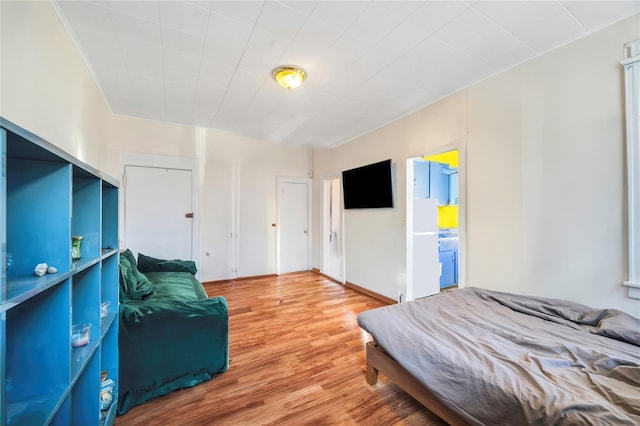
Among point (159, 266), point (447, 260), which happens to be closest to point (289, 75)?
point (159, 266)

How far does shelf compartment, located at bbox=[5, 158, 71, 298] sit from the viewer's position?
0.83 m

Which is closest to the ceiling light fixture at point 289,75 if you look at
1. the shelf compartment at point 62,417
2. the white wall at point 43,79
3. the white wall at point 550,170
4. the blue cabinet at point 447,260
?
the white wall at point 43,79

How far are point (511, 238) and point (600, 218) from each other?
1.89 feet

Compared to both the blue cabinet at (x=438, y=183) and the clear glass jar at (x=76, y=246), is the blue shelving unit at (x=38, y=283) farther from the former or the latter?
the blue cabinet at (x=438, y=183)

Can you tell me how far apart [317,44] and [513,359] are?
7.93 feet

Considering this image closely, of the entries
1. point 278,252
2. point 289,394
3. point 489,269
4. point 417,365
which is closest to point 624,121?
point 489,269

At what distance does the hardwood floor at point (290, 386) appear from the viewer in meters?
1.54

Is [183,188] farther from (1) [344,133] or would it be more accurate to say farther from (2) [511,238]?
(2) [511,238]

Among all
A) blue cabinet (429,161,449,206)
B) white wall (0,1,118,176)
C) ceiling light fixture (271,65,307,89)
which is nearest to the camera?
white wall (0,1,118,176)

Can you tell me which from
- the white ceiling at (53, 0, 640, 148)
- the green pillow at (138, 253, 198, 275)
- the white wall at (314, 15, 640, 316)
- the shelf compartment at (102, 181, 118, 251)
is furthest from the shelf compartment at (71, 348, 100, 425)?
the white wall at (314, 15, 640, 316)

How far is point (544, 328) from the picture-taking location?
1517 millimetres

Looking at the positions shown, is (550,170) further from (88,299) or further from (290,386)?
(88,299)

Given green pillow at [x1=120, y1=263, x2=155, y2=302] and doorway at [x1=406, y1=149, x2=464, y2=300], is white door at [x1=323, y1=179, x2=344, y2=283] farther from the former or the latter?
green pillow at [x1=120, y1=263, x2=155, y2=302]

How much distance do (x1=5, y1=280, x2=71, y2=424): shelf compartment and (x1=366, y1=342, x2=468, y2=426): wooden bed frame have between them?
5.31 feet
